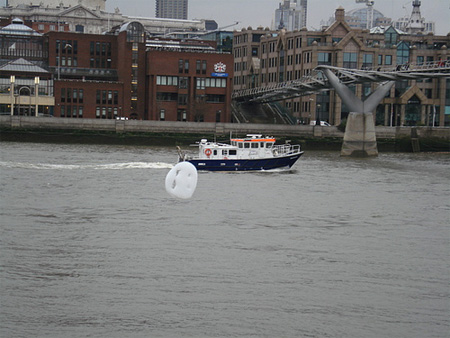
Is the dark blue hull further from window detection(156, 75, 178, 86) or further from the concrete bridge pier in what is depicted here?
window detection(156, 75, 178, 86)

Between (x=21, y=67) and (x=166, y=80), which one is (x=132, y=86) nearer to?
(x=166, y=80)

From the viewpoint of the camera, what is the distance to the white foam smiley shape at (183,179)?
26828 millimetres

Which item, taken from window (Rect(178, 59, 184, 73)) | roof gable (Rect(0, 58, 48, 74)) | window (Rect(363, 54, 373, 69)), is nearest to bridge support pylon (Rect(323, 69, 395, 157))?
window (Rect(178, 59, 184, 73))

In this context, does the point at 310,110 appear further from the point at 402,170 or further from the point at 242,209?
the point at 242,209

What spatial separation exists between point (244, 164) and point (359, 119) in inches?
890

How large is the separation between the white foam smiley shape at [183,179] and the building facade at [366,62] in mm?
72104

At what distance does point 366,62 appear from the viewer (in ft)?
345

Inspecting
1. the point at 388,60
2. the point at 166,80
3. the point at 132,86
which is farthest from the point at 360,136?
the point at 132,86

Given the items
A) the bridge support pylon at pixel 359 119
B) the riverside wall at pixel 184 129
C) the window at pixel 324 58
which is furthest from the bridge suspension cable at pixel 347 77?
the window at pixel 324 58

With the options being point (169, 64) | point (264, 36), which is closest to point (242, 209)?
point (169, 64)

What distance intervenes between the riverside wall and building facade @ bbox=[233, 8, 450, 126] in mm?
10891

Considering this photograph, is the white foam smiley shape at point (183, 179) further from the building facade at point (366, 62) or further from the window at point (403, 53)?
the window at point (403, 53)

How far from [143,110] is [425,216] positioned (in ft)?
234

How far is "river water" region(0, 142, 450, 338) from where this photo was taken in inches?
763
